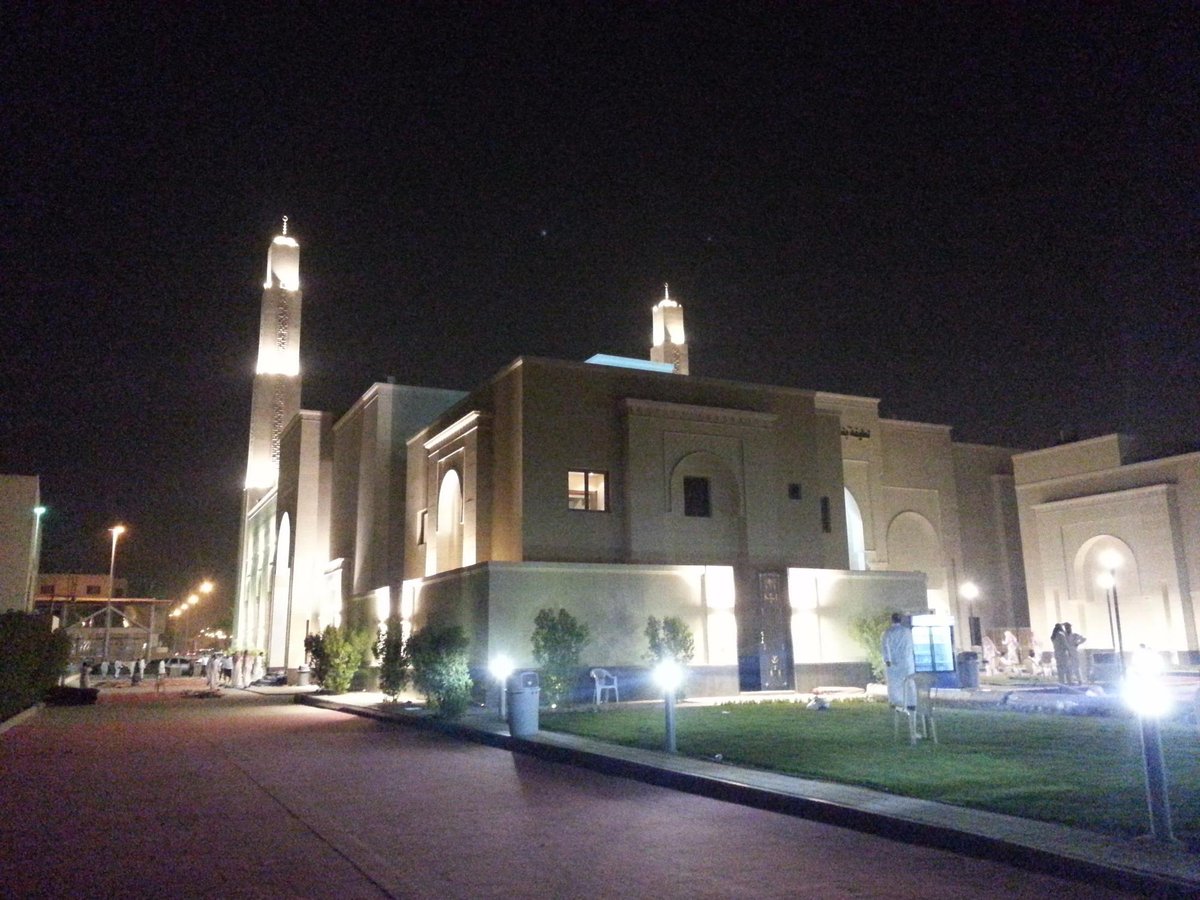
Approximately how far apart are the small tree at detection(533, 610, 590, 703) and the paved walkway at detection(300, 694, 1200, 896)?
8249 mm

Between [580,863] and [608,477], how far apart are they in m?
18.5

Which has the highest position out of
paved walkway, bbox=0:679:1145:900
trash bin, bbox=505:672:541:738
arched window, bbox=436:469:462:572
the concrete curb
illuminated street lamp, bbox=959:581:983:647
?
arched window, bbox=436:469:462:572

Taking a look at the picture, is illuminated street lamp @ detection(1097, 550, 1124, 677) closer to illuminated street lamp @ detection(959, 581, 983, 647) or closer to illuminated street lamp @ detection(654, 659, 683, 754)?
illuminated street lamp @ detection(959, 581, 983, 647)

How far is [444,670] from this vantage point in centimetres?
1895

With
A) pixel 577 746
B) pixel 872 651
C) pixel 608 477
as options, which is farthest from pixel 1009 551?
pixel 577 746

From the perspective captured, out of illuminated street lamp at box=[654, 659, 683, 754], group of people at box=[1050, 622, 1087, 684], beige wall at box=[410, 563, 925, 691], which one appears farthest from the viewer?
group of people at box=[1050, 622, 1087, 684]

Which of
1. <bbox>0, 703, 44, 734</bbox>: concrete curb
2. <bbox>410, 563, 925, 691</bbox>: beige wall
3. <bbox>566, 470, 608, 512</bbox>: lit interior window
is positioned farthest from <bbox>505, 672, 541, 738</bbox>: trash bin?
<bbox>0, 703, 44, 734</bbox>: concrete curb

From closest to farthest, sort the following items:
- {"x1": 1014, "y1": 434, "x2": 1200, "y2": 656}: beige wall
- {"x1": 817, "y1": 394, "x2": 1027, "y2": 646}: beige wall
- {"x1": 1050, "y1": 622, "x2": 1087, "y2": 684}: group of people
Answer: {"x1": 1050, "y1": 622, "x2": 1087, "y2": 684}: group of people, {"x1": 1014, "y1": 434, "x2": 1200, "y2": 656}: beige wall, {"x1": 817, "y1": 394, "x2": 1027, "y2": 646}: beige wall

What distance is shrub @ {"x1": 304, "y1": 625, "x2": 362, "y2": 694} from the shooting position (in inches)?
1141

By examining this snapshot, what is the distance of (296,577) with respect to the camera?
4075 cm

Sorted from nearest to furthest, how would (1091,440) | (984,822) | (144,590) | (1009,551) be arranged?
(984,822)
(1091,440)
(1009,551)
(144,590)

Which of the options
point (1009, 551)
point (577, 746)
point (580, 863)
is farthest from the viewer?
point (1009, 551)

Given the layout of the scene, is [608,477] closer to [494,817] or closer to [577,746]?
[577,746]

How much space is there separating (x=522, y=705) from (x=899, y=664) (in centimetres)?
593
